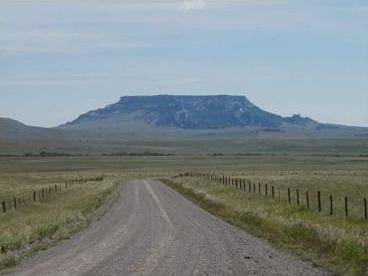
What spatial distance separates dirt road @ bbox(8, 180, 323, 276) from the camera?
17.1m

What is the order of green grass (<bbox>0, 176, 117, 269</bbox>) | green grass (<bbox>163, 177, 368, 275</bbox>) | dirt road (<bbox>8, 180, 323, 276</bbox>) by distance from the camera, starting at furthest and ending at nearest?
green grass (<bbox>0, 176, 117, 269</bbox>), green grass (<bbox>163, 177, 368, 275</bbox>), dirt road (<bbox>8, 180, 323, 276</bbox>)

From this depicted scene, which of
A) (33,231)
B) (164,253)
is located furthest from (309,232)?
(33,231)

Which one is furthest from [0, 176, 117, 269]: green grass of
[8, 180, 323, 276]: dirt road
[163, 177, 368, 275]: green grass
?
[163, 177, 368, 275]: green grass

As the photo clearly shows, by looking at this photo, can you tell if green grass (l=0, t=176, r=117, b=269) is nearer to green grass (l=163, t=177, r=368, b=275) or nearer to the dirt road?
the dirt road

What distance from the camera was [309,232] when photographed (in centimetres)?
2242

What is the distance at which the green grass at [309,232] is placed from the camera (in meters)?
17.7

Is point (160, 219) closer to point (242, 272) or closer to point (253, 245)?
point (253, 245)

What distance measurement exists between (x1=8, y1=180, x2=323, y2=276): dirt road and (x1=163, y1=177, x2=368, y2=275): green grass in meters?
0.64

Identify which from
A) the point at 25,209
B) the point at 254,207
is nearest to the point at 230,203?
the point at 254,207

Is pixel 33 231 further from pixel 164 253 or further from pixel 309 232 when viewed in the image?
pixel 309 232

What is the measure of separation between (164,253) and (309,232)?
4.69 m

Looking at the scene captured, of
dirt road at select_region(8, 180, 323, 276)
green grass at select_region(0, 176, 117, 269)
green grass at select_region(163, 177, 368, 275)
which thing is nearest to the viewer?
dirt road at select_region(8, 180, 323, 276)

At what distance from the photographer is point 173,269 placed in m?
17.1

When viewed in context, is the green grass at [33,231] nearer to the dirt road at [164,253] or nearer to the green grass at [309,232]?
the dirt road at [164,253]
